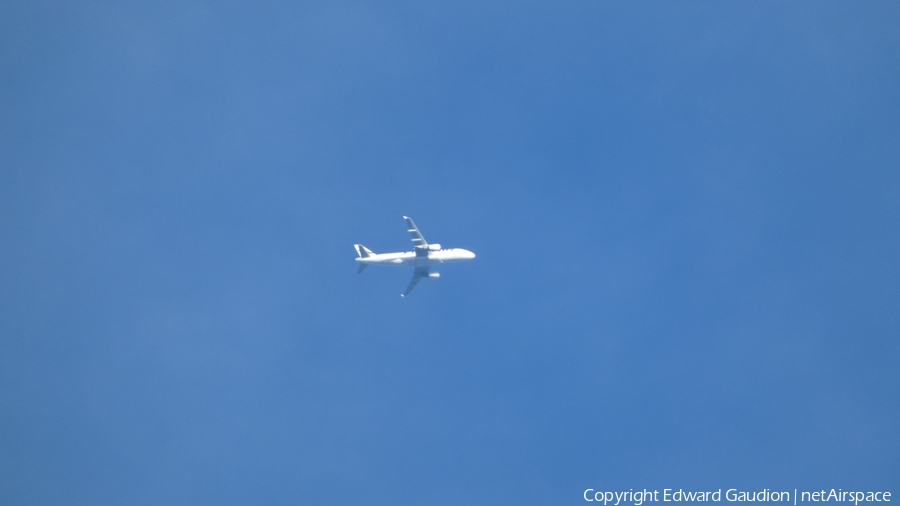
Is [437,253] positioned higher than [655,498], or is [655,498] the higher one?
[437,253]

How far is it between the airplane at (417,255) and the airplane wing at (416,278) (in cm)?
31

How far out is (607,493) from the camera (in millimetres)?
49750

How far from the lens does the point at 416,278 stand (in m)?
53.4

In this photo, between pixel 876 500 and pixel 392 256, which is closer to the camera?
pixel 876 500

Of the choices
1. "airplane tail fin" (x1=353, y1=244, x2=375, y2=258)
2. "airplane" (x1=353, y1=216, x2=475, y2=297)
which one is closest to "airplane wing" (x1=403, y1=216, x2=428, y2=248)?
"airplane" (x1=353, y1=216, x2=475, y2=297)

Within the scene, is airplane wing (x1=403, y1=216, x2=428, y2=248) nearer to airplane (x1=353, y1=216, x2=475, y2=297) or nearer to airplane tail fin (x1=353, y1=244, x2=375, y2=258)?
airplane (x1=353, y1=216, x2=475, y2=297)

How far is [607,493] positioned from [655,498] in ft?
11.9

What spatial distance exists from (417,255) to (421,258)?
436mm

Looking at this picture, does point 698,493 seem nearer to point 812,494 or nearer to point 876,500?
point 812,494

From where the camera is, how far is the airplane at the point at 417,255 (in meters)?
49.7

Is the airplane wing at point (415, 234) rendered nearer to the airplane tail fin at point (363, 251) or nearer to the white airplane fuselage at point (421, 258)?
the white airplane fuselage at point (421, 258)

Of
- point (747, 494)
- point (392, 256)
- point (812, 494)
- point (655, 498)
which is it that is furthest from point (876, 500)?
point (392, 256)

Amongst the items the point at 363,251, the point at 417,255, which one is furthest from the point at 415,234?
the point at 363,251

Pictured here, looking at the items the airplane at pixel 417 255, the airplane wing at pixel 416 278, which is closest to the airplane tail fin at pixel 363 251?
the airplane at pixel 417 255
